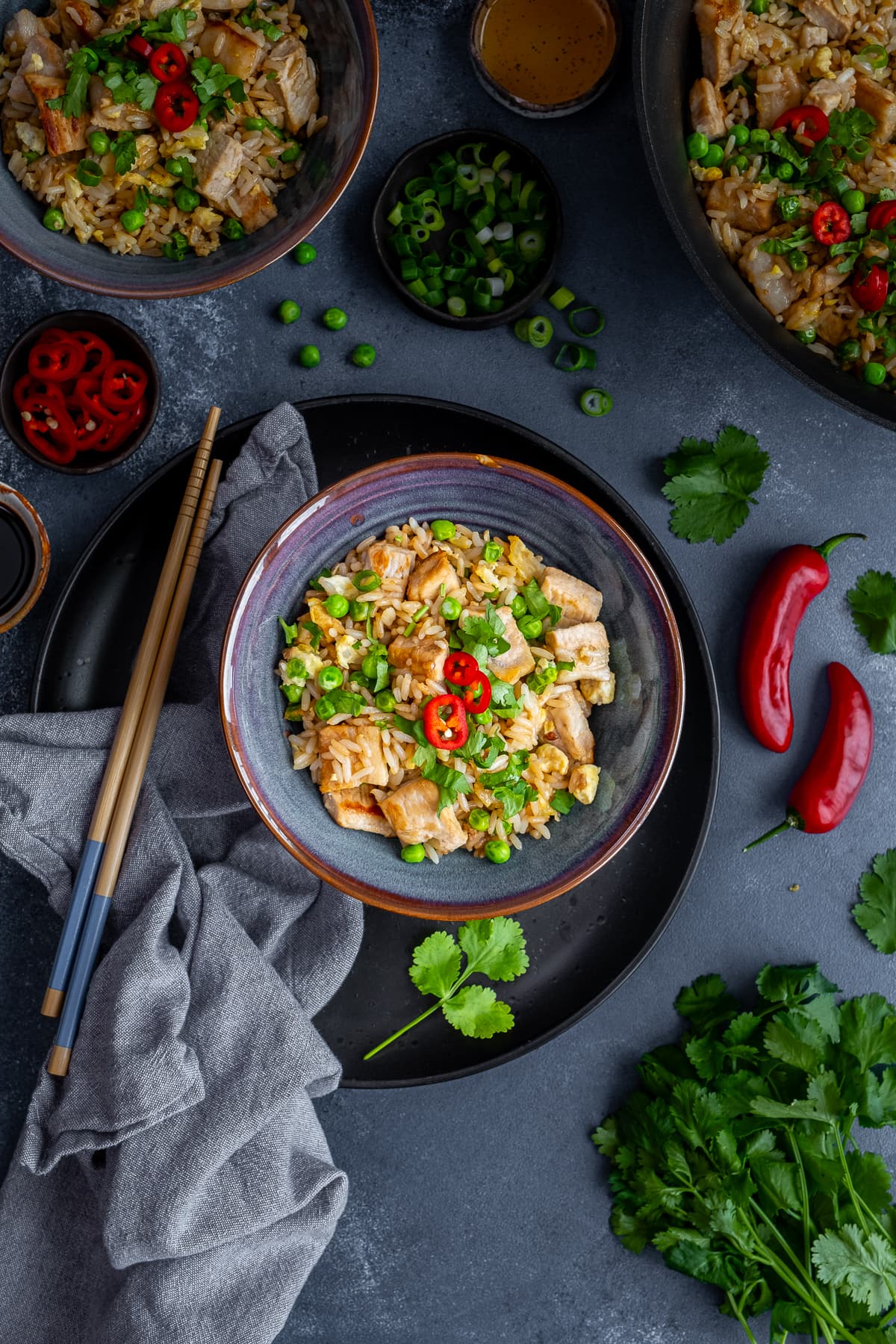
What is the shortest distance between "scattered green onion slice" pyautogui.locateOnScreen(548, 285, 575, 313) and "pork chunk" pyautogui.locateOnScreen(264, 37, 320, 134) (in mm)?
979

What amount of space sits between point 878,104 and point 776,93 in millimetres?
321

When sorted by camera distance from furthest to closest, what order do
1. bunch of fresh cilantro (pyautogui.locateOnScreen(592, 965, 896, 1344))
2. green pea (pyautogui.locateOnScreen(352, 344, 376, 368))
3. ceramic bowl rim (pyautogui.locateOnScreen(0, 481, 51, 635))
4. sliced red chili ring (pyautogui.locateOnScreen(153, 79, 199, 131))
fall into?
green pea (pyautogui.locateOnScreen(352, 344, 376, 368)) < bunch of fresh cilantro (pyautogui.locateOnScreen(592, 965, 896, 1344)) < ceramic bowl rim (pyautogui.locateOnScreen(0, 481, 51, 635)) < sliced red chili ring (pyautogui.locateOnScreen(153, 79, 199, 131))

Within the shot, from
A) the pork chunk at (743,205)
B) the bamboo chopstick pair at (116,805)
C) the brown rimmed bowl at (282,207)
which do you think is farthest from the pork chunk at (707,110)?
the bamboo chopstick pair at (116,805)

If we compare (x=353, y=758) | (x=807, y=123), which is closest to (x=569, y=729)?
(x=353, y=758)

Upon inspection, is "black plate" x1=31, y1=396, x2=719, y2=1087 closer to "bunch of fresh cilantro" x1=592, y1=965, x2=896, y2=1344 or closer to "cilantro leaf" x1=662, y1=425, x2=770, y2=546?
"cilantro leaf" x1=662, y1=425, x2=770, y2=546

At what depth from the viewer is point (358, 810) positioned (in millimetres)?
2871

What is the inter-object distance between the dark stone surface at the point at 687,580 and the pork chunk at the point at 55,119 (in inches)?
20.9

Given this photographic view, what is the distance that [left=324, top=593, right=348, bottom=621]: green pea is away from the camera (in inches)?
110

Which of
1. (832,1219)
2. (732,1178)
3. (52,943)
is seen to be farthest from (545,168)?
(832,1219)

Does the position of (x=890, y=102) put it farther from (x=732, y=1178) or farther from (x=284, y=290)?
(x=732, y=1178)

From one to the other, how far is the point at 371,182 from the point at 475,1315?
4.02m

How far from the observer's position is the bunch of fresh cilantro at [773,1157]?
10.6 ft

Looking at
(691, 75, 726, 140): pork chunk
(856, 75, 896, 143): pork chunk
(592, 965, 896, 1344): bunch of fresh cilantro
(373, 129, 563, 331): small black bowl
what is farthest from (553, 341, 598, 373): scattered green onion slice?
(592, 965, 896, 1344): bunch of fresh cilantro

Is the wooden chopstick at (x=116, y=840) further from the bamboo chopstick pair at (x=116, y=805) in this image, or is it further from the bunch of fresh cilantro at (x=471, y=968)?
the bunch of fresh cilantro at (x=471, y=968)
